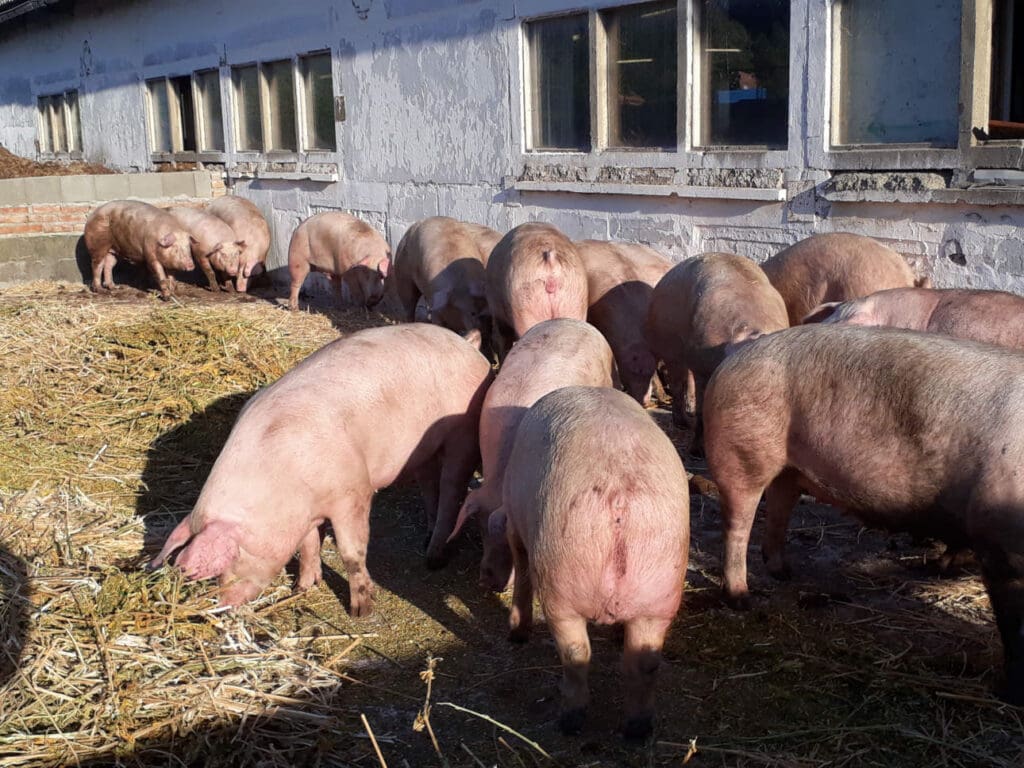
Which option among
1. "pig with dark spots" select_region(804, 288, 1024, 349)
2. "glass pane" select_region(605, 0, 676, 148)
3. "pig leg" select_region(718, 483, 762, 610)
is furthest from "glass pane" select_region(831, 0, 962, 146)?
"pig leg" select_region(718, 483, 762, 610)

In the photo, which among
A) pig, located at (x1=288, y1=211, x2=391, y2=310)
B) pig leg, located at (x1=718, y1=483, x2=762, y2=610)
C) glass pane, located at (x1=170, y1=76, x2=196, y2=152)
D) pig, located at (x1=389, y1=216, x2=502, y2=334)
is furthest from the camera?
glass pane, located at (x1=170, y1=76, x2=196, y2=152)

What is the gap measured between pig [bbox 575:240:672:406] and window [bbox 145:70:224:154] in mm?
9645

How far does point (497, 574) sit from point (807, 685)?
48.8 inches

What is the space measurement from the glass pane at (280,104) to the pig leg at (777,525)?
34.0 ft

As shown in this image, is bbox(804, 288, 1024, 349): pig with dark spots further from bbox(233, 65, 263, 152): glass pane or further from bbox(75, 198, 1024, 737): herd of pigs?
bbox(233, 65, 263, 152): glass pane

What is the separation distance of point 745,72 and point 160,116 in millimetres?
11925

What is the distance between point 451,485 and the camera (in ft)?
17.1

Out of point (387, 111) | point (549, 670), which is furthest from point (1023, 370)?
point (387, 111)

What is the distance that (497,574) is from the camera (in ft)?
14.5

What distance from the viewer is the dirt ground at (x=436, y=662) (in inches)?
140

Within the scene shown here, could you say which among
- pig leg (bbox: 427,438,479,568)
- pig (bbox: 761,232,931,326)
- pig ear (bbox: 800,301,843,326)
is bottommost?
pig leg (bbox: 427,438,479,568)

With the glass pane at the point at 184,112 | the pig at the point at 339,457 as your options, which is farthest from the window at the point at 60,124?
the pig at the point at 339,457

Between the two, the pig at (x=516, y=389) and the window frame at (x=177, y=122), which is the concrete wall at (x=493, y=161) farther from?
the pig at (x=516, y=389)

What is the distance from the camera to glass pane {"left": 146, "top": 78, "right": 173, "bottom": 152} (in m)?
17.0
